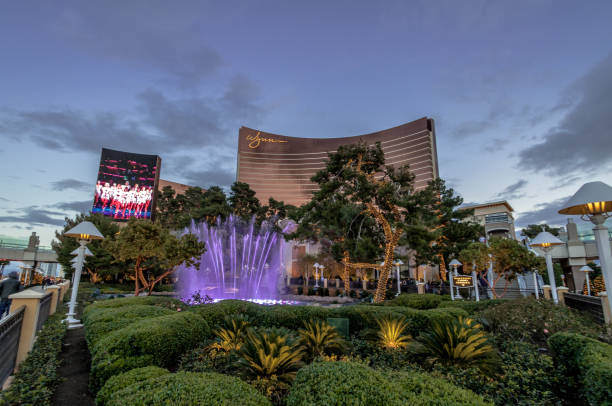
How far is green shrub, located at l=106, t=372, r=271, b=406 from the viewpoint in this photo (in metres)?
2.90

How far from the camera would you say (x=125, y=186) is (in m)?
52.3

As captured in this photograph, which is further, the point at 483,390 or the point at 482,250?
the point at 482,250

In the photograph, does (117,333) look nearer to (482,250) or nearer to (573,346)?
(573,346)

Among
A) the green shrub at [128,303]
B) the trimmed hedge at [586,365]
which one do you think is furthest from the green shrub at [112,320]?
the trimmed hedge at [586,365]

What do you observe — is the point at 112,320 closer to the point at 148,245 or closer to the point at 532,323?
the point at 148,245

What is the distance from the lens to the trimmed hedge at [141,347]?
14.8ft

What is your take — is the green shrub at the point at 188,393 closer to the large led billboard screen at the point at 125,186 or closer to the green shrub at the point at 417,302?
the green shrub at the point at 417,302

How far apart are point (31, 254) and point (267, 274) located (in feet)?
124

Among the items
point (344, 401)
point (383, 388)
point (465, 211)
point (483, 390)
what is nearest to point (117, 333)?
point (344, 401)

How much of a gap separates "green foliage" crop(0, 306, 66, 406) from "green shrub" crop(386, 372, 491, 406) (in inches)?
190

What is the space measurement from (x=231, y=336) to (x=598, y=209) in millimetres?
7474

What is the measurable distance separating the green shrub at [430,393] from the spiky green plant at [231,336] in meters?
3.50

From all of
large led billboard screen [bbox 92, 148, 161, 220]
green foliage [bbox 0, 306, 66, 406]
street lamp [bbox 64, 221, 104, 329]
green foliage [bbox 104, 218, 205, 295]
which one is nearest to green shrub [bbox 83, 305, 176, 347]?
green foliage [bbox 0, 306, 66, 406]

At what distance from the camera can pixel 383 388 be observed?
322 centimetres
